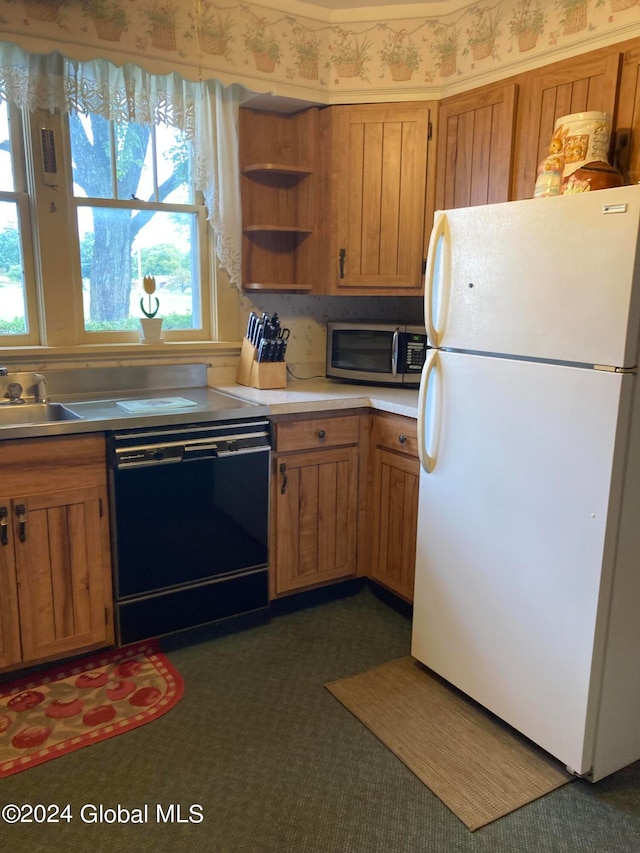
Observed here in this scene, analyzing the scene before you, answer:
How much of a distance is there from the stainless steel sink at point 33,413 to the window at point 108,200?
0.31m

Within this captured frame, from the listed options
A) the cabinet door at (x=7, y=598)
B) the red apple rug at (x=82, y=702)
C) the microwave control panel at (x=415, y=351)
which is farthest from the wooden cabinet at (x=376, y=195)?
the red apple rug at (x=82, y=702)

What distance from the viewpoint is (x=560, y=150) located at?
6.93 ft

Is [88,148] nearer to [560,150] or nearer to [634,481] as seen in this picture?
[560,150]

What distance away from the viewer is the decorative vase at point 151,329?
9.26 feet

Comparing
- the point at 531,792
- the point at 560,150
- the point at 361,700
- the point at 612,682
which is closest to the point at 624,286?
the point at 560,150

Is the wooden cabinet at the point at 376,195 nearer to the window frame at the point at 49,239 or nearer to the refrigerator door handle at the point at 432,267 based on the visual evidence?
the refrigerator door handle at the point at 432,267

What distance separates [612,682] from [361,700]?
0.83m

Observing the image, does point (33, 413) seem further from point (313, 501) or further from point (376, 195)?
point (376, 195)

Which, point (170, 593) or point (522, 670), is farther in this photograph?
point (170, 593)

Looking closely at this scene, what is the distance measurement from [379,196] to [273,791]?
236cm

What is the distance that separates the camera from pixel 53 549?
221 centimetres

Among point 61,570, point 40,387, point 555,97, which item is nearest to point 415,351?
point 555,97

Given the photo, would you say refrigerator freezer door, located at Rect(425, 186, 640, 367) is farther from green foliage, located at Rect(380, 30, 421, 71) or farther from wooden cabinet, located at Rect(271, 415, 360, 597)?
green foliage, located at Rect(380, 30, 421, 71)

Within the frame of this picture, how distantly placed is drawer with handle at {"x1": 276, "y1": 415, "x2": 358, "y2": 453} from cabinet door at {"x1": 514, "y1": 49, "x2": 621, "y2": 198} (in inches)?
45.1
